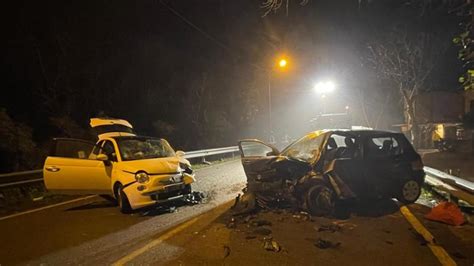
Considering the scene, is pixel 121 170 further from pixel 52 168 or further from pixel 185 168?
pixel 52 168

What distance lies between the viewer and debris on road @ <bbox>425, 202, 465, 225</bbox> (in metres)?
6.41

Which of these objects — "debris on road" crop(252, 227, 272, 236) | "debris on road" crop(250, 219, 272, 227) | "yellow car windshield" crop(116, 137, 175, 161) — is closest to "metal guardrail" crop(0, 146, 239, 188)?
"yellow car windshield" crop(116, 137, 175, 161)

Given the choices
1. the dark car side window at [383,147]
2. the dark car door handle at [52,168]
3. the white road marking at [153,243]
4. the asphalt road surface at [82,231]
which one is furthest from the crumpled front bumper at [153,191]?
the dark car side window at [383,147]

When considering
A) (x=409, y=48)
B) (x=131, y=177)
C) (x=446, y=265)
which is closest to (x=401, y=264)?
(x=446, y=265)

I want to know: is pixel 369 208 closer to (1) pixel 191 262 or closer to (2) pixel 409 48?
(1) pixel 191 262

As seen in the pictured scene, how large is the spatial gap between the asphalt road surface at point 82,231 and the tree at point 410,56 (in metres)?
19.3

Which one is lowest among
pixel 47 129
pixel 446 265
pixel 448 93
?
pixel 446 265

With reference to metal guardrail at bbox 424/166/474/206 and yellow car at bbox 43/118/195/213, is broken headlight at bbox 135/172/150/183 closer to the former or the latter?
yellow car at bbox 43/118/195/213

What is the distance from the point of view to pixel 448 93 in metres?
36.6

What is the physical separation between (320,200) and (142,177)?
3709mm

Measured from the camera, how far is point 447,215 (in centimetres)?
650

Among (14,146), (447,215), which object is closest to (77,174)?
(447,215)

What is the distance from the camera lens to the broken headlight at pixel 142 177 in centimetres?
763

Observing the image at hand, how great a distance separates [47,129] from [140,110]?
690cm
